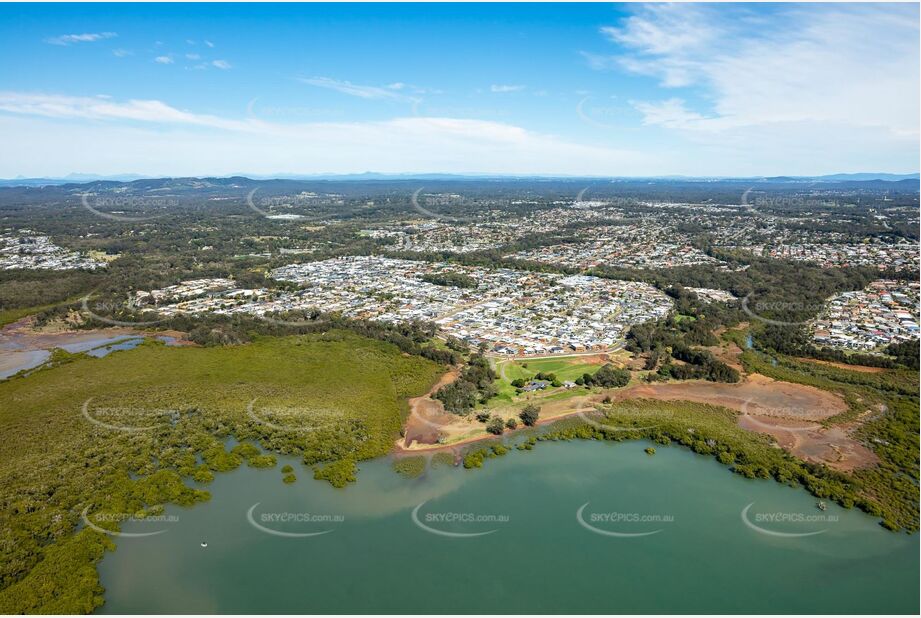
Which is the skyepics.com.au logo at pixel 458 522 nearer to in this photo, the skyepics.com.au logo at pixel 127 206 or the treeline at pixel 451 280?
the treeline at pixel 451 280

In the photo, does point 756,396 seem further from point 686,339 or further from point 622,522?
point 622,522

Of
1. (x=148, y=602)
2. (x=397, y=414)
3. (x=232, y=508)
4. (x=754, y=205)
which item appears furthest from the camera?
(x=754, y=205)

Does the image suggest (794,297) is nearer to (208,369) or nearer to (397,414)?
(397,414)

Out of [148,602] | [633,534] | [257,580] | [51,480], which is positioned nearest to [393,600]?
[257,580]

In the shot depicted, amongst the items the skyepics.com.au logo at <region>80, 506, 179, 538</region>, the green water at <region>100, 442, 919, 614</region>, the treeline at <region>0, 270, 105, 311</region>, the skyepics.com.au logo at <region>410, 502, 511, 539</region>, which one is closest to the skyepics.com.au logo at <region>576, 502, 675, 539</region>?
the green water at <region>100, 442, 919, 614</region>

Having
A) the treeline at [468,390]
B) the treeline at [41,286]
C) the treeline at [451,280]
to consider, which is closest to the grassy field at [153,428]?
the treeline at [468,390]

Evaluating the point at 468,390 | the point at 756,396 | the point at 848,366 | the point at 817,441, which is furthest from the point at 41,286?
the point at 848,366
